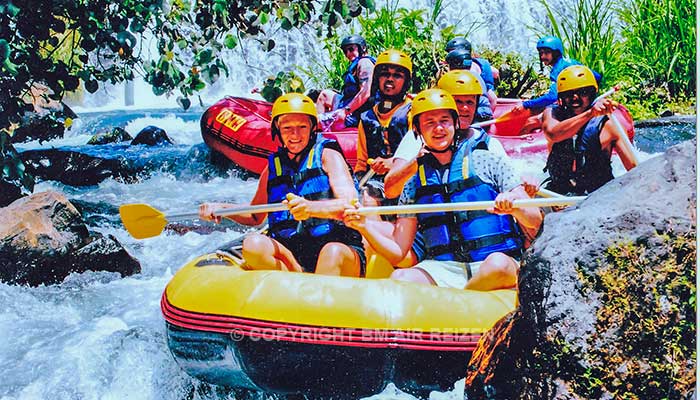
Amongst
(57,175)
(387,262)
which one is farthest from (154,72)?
(57,175)

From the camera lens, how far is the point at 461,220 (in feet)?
10.4

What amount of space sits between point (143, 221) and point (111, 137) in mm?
7066

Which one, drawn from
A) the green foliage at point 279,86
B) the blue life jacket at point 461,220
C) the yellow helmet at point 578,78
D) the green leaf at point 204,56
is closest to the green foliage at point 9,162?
the green leaf at point 204,56

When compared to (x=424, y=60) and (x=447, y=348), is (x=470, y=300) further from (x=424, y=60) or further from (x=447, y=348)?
(x=424, y=60)

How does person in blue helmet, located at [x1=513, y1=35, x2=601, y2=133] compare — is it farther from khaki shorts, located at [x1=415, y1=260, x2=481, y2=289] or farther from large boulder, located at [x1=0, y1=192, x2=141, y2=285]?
khaki shorts, located at [x1=415, y1=260, x2=481, y2=289]

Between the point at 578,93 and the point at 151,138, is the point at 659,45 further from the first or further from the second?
the point at 151,138

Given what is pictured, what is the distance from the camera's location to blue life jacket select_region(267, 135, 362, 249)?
3.43 metres

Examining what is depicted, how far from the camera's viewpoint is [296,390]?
3.09 meters

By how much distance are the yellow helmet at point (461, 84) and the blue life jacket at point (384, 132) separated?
843 mm

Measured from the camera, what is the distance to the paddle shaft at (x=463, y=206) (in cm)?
290

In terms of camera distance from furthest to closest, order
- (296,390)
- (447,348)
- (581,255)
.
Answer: (296,390) < (447,348) < (581,255)

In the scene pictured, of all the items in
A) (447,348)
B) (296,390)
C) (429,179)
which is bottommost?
(296,390)

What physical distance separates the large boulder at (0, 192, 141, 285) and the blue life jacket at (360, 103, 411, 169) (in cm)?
166

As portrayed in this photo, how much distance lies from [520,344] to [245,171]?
5.41 m
